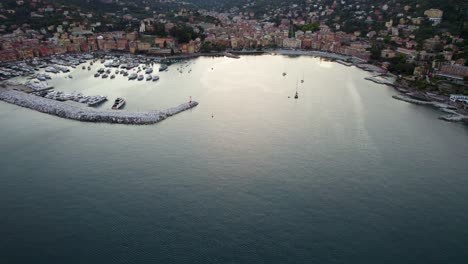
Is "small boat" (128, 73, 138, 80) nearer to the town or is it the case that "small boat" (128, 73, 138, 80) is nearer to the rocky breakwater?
the rocky breakwater

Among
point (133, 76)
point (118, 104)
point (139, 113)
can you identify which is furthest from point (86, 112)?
point (133, 76)

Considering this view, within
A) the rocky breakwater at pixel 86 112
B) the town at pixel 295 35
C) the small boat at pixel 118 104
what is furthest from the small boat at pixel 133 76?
the town at pixel 295 35

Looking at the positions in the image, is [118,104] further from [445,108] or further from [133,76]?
[445,108]

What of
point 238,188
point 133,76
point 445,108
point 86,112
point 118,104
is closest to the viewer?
point 238,188

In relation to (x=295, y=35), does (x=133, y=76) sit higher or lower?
lower

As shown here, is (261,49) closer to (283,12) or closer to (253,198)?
(283,12)

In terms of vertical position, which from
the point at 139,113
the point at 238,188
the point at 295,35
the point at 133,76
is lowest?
the point at 238,188
